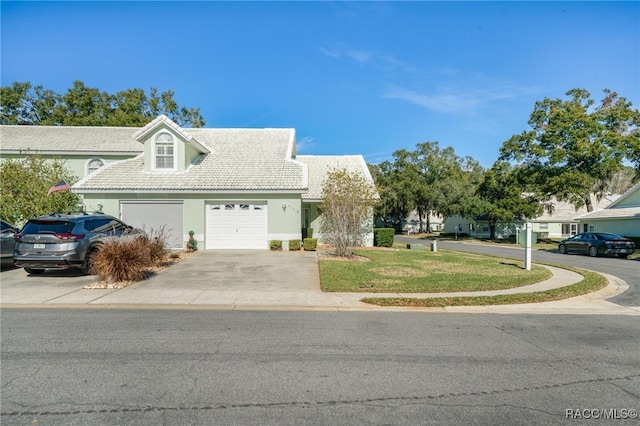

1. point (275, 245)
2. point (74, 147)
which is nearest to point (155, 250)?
point (275, 245)

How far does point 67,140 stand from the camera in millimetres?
26141

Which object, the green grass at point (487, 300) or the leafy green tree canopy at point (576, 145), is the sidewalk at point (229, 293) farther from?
the leafy green tree canopy at point (576, 145)

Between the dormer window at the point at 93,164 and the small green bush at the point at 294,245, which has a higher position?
the dormer window at the point at 93,164

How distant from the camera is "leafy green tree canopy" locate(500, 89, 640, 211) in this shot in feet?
119

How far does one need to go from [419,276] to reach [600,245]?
746 inches

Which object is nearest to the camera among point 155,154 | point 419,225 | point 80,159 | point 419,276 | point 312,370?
point 312,370

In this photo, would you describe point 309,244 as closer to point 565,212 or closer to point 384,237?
point 384,237

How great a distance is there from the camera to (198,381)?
4.23m

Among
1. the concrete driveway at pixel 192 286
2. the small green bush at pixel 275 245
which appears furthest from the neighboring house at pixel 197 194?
the concrete driveway at pixel 192 286

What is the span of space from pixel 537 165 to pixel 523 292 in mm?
37121

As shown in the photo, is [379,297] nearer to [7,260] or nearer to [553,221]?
[7,260]

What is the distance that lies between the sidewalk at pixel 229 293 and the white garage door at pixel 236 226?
5.98 metres

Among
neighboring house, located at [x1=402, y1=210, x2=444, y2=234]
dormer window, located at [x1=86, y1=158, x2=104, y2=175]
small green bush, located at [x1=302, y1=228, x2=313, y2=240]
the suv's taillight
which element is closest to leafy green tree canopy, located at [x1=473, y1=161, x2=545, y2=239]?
neighboring house, located at [x1=402, y1=210, x2=444, y2=234]
